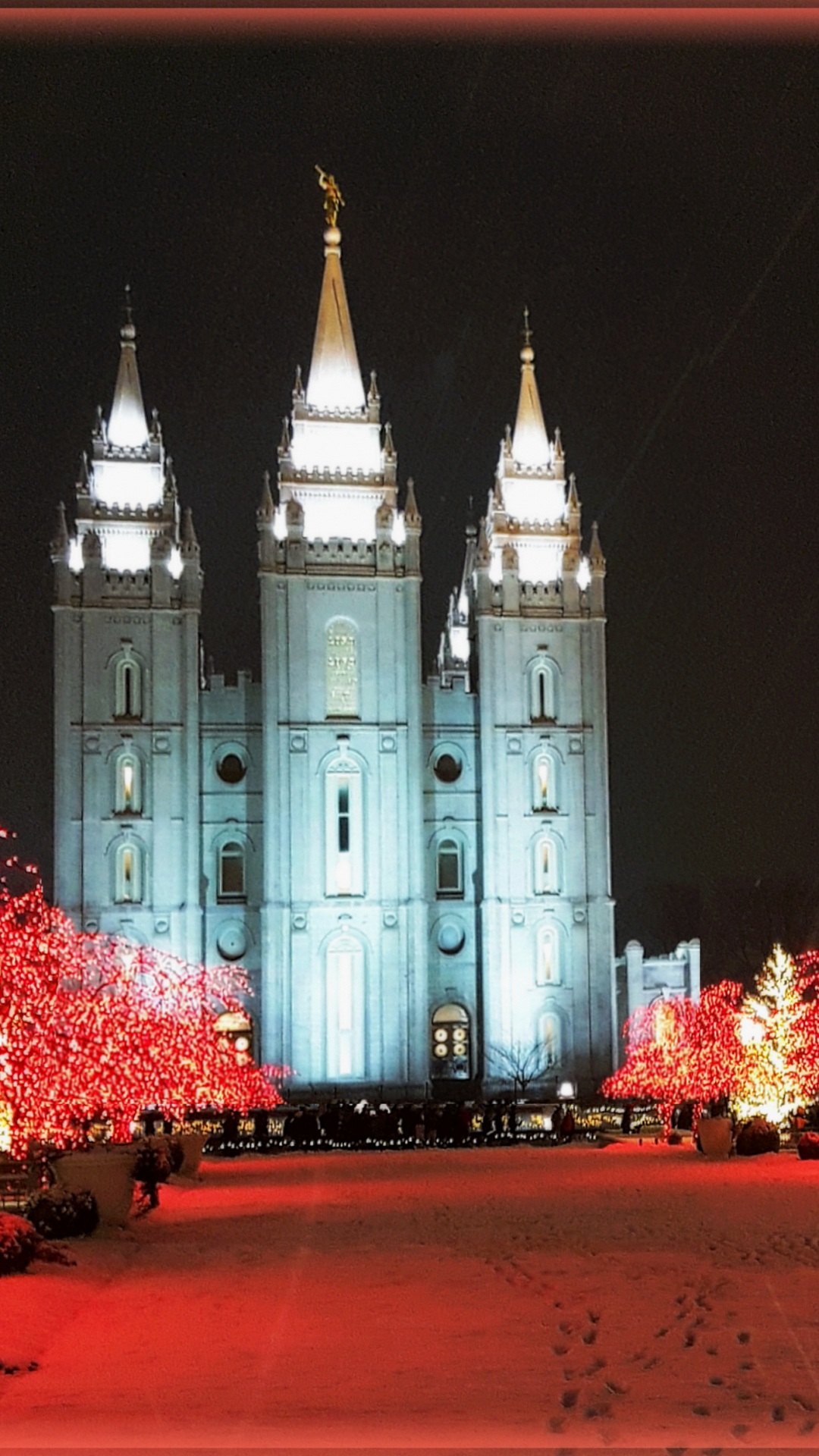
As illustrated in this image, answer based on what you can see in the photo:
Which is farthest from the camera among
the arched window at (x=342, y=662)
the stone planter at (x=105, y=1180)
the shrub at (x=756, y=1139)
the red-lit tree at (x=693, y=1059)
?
the arched window at (x=342, y=662)

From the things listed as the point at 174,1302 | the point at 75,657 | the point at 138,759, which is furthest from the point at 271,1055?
the point at 174,1302

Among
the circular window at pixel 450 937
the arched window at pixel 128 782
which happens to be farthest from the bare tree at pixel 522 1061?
the arched window at pixel 128 782

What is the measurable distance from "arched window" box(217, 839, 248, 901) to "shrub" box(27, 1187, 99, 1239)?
170ft

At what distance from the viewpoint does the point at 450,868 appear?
246ft

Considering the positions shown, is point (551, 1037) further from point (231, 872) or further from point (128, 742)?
point (128, 742)

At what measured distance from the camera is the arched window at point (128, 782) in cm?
7125

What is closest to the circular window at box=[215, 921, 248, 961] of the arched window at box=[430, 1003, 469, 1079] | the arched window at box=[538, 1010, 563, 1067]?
the arched window at box=[430, 1003, 469, 1079]

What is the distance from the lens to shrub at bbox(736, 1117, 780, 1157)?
3566 centimetres

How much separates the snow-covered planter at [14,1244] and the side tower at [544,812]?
55.3m

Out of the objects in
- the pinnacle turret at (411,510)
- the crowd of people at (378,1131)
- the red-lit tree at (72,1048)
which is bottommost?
the crowd of people at (378,1131)

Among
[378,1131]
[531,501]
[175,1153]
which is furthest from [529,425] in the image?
[175,1153]

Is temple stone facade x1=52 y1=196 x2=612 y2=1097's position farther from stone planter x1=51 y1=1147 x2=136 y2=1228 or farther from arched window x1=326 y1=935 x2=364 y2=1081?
stone planter x1=51 y1=1147 x2=136 y2=1228

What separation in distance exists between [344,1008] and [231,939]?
5317 mm

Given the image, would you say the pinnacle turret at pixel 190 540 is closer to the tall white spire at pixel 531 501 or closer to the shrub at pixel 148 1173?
the tall white spire at pixel 531 501
